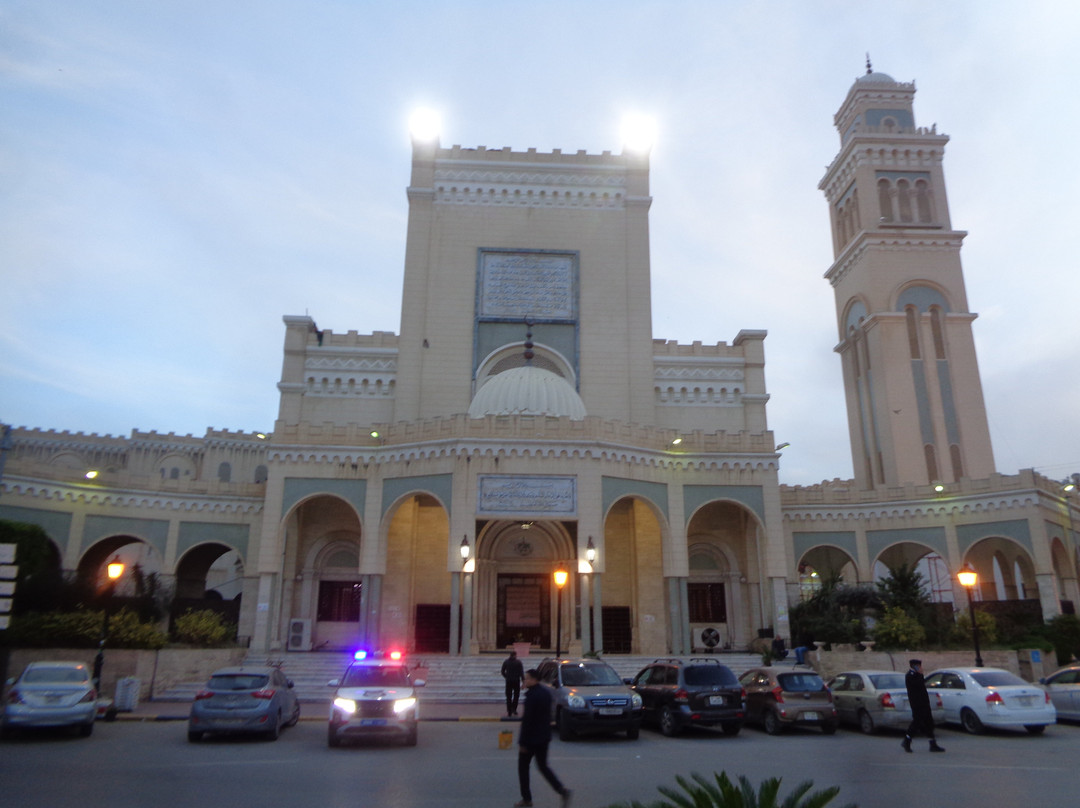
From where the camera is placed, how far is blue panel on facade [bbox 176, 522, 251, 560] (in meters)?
30.7

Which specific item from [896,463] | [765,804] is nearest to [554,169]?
[896,463]

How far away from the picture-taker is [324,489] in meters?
27.6

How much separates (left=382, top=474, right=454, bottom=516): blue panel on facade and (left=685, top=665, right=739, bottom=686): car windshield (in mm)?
11759

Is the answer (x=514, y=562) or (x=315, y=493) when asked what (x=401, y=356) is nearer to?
(x=315, y=493)

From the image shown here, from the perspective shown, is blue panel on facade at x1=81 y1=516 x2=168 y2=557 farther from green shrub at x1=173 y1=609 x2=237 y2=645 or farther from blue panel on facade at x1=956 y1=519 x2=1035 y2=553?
blue panel on facade at x1=956 y1=519 x2=1035 y2=553

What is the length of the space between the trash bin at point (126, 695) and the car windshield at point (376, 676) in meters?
7.04

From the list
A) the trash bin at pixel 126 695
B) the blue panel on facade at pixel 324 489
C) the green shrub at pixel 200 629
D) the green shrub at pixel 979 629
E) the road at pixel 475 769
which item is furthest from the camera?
the blue panel on facade at pixel 324 489

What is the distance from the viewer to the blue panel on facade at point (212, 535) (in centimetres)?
3073

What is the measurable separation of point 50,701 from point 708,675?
11944 mm

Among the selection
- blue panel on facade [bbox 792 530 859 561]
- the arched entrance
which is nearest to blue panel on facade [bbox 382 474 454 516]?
the arched entrance

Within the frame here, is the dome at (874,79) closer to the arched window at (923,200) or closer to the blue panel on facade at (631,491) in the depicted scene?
the arched window at (923,200)

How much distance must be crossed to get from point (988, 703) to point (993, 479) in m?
17.5

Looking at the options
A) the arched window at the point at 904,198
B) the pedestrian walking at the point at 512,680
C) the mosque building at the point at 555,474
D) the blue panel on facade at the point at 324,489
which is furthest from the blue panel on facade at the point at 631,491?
the arched window at the point at 904,198

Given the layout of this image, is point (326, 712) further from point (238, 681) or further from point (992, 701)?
point (992, 701)
